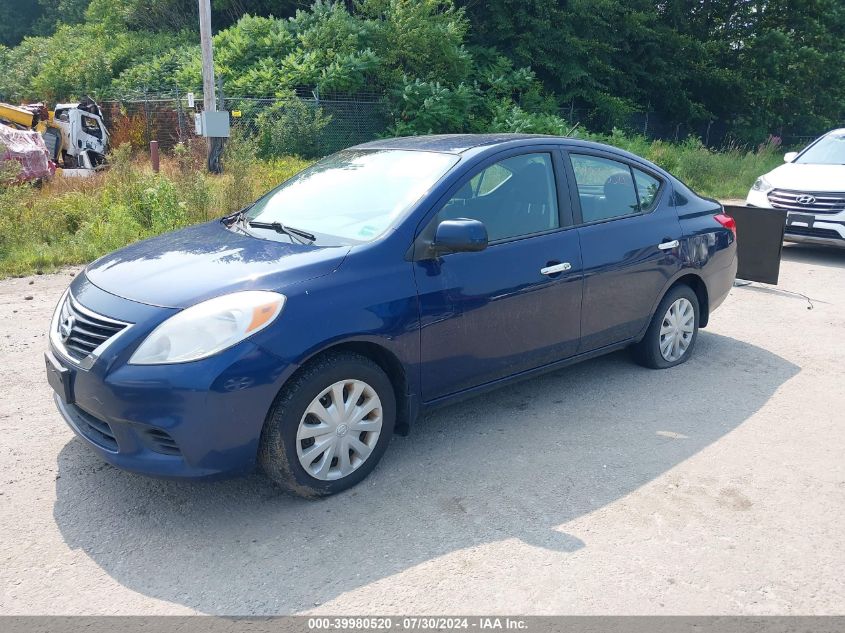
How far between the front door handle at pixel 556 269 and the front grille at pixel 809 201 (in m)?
6.00

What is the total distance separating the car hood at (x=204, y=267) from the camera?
11.5 feet

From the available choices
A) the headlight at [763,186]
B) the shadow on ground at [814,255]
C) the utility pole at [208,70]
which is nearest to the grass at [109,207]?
the utility pole at [208,70]

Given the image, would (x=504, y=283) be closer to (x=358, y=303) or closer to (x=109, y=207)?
(x=358, y=303)

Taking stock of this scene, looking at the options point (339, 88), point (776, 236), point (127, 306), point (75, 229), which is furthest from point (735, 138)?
point (127, 306)

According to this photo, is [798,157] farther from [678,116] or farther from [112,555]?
[678,116]

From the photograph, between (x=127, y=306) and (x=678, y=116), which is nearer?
(x=127, y=306)

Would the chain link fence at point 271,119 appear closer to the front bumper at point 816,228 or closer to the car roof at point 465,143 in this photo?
the front bumper at point 816,228

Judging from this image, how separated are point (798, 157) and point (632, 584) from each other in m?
10.1

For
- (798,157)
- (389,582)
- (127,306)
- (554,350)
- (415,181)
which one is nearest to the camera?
(389,582)

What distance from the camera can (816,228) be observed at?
9.62 metres

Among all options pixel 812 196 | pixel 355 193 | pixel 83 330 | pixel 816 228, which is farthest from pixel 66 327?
pixel 812 196

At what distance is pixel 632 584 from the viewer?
10.0 ft

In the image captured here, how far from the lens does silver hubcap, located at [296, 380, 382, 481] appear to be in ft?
11.5

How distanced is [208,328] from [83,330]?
680mm
